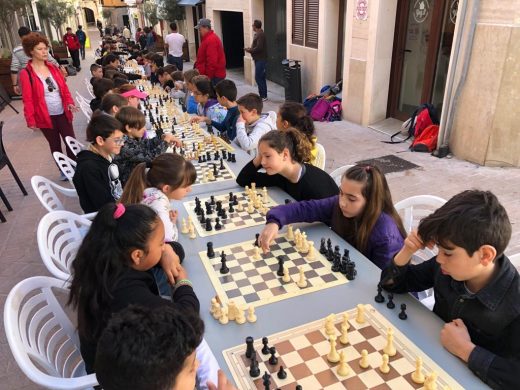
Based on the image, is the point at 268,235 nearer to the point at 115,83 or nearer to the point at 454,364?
the point at 454,364

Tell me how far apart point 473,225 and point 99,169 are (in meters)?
2.82

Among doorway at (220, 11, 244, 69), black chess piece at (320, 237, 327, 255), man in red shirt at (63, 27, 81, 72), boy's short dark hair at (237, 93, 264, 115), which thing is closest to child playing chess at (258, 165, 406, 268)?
black chess piece at (320, 237, 327, 255)

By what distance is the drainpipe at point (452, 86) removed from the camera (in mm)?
5301

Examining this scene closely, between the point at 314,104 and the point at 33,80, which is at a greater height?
the point at 33,80

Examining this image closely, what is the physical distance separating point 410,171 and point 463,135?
980 millimetres

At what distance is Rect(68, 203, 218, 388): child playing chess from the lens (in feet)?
5.64

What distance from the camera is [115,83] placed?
21.6 feet

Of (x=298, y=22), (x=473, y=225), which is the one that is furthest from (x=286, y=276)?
(x=298, y=22)

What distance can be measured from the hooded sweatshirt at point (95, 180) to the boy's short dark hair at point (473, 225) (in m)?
2.61

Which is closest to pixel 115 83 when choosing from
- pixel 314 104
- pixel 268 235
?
pixel 314 104

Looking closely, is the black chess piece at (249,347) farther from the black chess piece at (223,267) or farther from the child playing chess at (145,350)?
the black chess piece at (223,267)

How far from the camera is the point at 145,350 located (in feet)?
3.66

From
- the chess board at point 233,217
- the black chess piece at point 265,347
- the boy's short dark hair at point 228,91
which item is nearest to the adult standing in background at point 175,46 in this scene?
the boy's short dark hair at point 228,91

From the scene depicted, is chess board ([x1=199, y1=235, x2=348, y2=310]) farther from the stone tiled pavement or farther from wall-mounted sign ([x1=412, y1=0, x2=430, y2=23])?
wall-mounted sign ([x1=412, y1=0, x2=430, y2=23])
